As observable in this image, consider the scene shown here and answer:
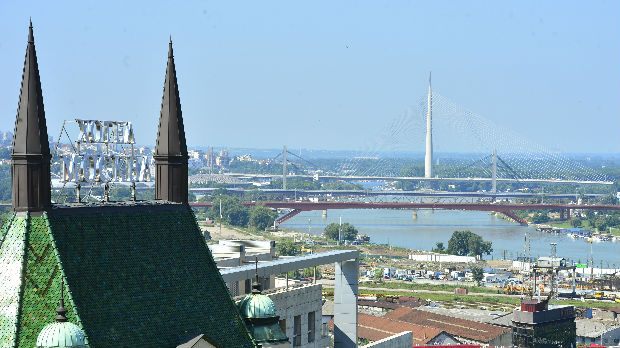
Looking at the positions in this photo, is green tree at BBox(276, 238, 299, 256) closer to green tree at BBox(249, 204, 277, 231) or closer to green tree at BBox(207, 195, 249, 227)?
green tree at BBox(249, 204, 277, 231)

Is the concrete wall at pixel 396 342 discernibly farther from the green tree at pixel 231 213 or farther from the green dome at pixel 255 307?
the green tree at pixel 231 213

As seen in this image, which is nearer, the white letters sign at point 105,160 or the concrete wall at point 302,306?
the white letters sign at point 105,160

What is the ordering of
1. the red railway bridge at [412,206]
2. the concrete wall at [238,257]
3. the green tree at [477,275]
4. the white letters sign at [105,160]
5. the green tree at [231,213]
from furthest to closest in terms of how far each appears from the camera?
the green tree at [231,213] < the red railway bridge at [412,206] < the green tree at [477,275] < the concrete wall at [238,257] < the white letters sign at [105,160]

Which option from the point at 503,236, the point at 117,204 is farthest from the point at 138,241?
the point at 503,236

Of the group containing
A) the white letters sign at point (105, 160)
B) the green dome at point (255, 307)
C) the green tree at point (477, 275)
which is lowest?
the green tree at point (477, 275)

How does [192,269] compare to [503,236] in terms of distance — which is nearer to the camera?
[192,269]

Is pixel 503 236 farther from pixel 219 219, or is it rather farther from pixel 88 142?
pixel 88 142

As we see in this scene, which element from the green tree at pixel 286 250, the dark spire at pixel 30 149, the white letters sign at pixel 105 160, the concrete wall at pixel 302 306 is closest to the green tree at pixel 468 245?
the green tree at pixel 286 250
